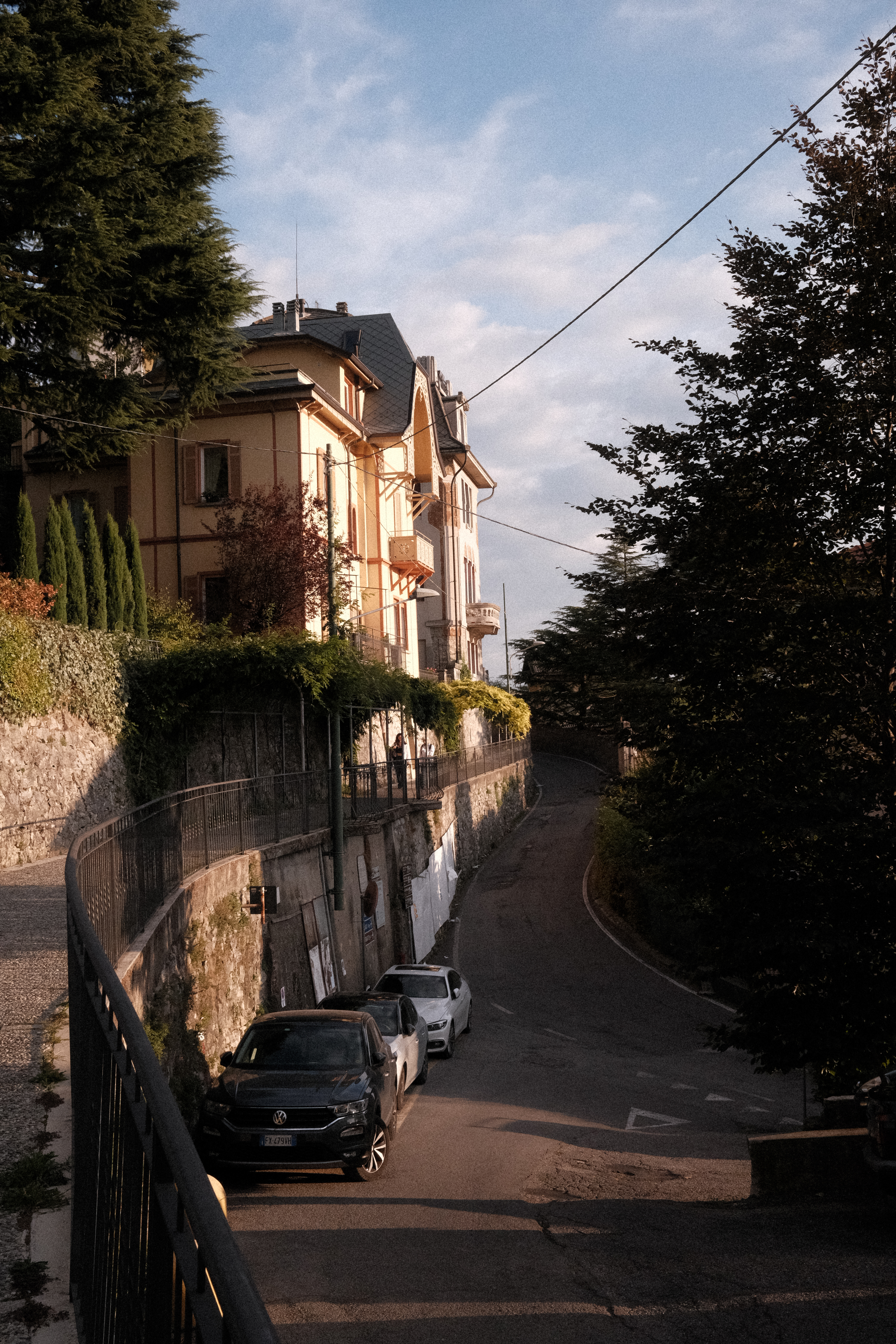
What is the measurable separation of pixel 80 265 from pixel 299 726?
37.3ft

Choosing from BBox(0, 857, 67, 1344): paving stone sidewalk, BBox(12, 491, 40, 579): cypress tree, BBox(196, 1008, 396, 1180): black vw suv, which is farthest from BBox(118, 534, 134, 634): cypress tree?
BBox(196, 1008, 396, 1180): black vw suv

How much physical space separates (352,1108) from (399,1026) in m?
5.47

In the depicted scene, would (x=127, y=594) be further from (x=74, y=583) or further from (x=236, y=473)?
(x=236, y=473)

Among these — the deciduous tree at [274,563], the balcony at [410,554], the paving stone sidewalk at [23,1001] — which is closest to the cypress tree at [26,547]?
the deciduous tree at [274,563]

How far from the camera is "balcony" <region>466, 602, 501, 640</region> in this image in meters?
64.9

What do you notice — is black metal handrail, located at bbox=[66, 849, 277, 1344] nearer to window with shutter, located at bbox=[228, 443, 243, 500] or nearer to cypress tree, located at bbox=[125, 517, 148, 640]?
cypress tree, located at bbox=[125, 517, 148, 640]

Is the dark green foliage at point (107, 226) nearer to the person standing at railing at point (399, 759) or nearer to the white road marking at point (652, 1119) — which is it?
the person standing at railing at point (399, 759)

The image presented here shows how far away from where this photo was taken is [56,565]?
26391 mm

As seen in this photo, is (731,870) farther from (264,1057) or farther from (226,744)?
(226,744)

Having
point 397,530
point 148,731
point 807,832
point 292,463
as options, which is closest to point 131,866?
point 807,832

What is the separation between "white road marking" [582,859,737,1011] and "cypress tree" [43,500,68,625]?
17.6 meters

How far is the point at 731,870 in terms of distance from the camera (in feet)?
38.9

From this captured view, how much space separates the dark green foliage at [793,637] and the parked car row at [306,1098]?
3804mm

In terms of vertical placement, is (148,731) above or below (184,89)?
below
